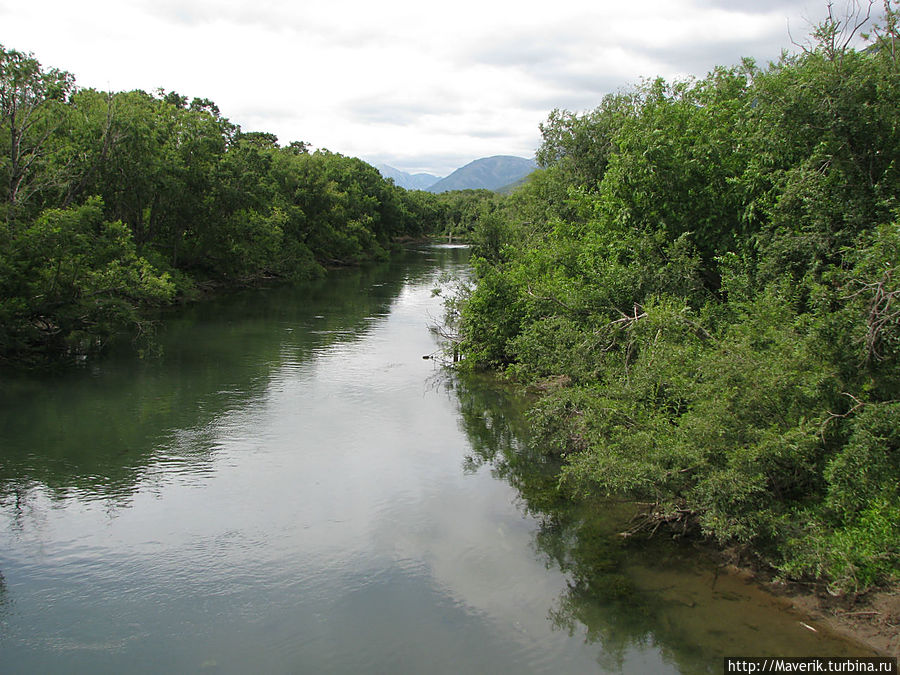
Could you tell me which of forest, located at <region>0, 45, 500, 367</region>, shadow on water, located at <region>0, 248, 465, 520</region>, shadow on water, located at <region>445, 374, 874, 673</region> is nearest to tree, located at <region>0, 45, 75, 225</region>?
forest, located at <region>0, 45, 500, 367</region>

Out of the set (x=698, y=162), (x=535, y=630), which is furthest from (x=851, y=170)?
(x=535, y=630)

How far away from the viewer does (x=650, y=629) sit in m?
9.64

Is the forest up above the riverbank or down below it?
above

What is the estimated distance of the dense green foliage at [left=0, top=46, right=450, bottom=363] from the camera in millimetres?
22875

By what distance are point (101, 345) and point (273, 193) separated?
88.3 ft

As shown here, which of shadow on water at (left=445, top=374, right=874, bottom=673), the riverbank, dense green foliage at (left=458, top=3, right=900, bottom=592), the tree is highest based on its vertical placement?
the tree

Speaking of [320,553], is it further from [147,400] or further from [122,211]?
[122,211]

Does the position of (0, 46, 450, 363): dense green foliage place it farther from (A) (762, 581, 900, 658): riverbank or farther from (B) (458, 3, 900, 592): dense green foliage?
(A) (762, 581, 900, 658): riverbank

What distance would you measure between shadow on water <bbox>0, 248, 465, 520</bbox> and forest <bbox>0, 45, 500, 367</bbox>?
2101mm

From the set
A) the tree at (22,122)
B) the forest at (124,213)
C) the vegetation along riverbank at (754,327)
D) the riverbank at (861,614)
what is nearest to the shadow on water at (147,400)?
the forest at (124,213)

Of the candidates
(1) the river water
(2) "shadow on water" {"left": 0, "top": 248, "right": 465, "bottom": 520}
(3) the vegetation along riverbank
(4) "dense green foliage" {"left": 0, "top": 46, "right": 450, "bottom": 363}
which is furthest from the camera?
(4) "dense green foliage" {"left": 0, "top": 46, "right": 450, "bottom": 363}

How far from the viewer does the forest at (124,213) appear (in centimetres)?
2292

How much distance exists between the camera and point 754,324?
12.1 m

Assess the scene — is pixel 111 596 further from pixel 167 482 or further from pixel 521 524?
pixel 521 524
